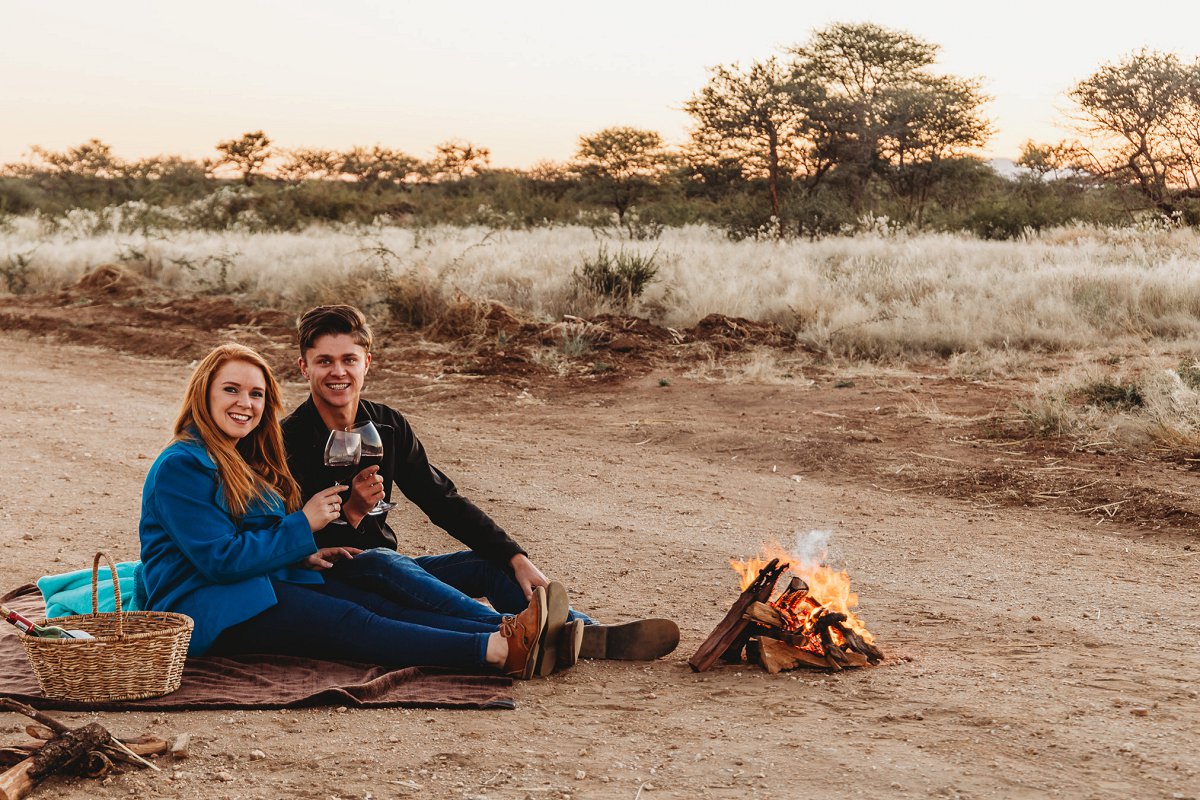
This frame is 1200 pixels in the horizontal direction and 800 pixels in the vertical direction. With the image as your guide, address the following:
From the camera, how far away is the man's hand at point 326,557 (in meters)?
3.85

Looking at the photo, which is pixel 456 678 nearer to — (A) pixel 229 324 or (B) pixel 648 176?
(A) pixel 229 324

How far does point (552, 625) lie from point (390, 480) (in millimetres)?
824

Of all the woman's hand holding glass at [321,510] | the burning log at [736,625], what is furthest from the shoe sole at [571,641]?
the woman's hand holding glass at [321,510]

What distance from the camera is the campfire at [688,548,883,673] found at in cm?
394

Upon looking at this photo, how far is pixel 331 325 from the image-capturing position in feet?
13.0

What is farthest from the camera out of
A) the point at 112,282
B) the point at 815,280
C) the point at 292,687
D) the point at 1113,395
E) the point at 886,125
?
the point at 886,125

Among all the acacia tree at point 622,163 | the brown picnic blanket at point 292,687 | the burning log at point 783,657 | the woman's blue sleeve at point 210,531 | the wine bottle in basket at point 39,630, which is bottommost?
the brown picnic blanket at point 292,687

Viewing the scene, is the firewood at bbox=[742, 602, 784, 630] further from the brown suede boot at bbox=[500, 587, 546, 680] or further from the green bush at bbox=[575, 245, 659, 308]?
the green bush at bbox=[575, 245, 659, 308]

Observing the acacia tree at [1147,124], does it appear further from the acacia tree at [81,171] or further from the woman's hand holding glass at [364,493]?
the acacia tree at [81,171]

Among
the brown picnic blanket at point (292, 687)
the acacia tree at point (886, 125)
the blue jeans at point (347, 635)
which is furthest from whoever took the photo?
the acacia tree at point (886, 125)

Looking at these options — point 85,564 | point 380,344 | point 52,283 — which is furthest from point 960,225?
point 85,564

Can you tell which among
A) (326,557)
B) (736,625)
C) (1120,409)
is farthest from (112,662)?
(1120,409)

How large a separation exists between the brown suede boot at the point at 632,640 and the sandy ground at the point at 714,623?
52 millimetres

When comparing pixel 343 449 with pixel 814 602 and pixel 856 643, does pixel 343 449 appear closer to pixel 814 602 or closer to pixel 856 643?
pixel 814 602
